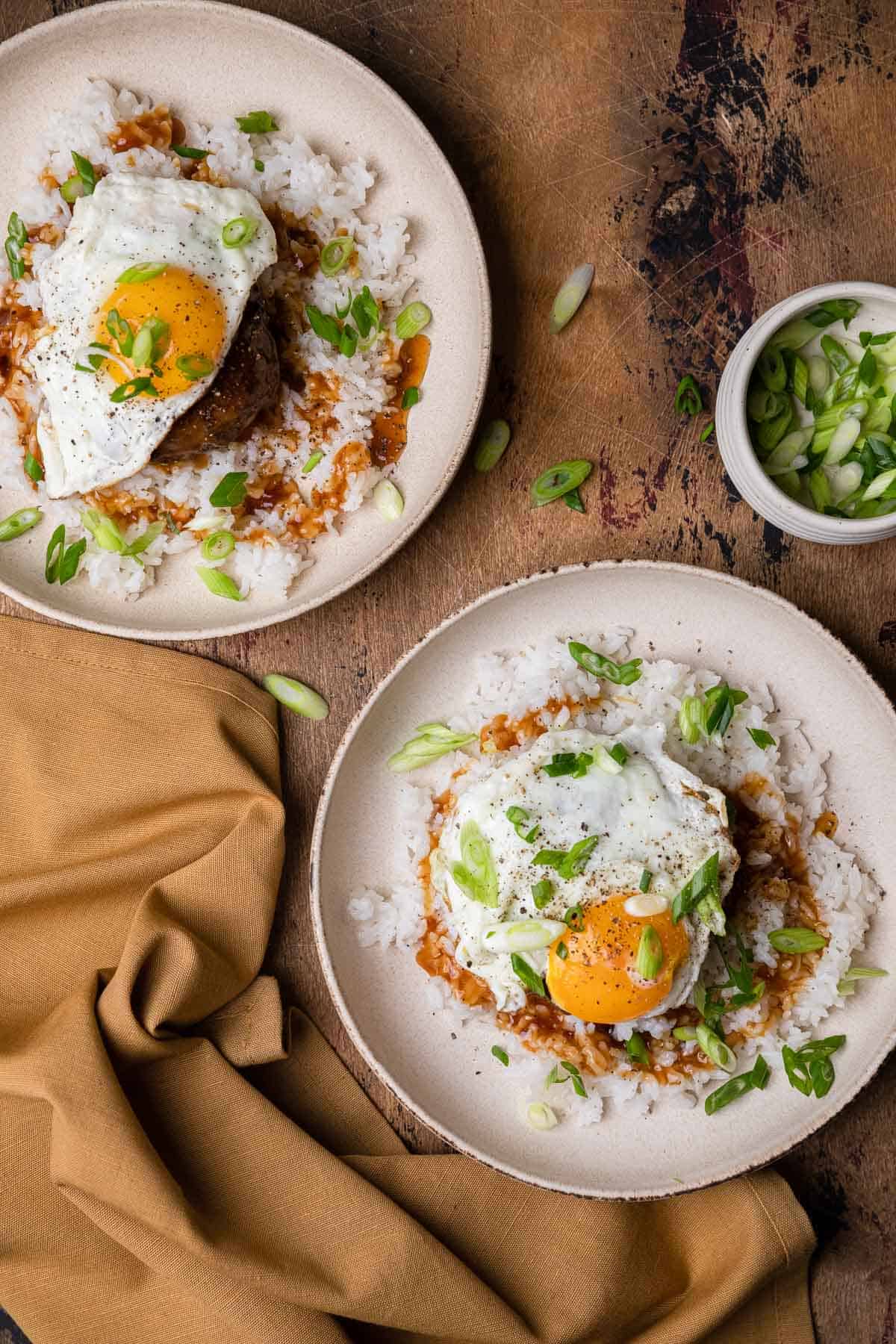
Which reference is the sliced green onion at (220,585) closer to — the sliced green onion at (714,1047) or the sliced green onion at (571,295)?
the sliced green onion at (571,295)

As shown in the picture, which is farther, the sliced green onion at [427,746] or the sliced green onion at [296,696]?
the sliced green onion at [296,696]

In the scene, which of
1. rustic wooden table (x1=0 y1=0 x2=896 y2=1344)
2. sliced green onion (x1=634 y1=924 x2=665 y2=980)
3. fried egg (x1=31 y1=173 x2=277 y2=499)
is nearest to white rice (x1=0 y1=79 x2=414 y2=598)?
fried egg (x1=31 y1=173 x2=277 y2=499)

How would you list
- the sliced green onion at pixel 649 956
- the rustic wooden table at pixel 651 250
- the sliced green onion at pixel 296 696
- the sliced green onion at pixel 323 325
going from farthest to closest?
the sliced green onion at pixel 296 696
the rustic wooden table at pixel 651 250
the sliced green onion at pixel 323 325
the sliced green onion at pixel 649 956

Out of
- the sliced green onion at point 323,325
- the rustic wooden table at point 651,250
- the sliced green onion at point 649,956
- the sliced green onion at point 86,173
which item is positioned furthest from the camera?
the rustic wooden table at point 651,250

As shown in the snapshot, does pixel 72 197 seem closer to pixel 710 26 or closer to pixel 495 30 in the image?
pixel 495 30

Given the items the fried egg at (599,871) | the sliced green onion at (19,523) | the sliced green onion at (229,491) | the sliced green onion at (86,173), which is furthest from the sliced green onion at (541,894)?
the sliced green onion at (86,173)

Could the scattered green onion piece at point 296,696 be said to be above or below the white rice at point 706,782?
above

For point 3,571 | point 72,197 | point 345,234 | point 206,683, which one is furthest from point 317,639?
point 72,197

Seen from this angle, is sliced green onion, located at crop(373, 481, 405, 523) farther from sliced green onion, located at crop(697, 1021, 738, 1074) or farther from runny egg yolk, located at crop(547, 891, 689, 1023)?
sliced green onion, located at crop(697, 1021, 738, 1074)
